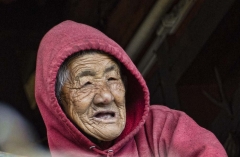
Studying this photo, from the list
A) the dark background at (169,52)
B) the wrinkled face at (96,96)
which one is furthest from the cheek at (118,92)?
the dark background at (169,52)

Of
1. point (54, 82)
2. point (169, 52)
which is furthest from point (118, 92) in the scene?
point (169, 52)

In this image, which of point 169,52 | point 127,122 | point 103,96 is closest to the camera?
point 103,96

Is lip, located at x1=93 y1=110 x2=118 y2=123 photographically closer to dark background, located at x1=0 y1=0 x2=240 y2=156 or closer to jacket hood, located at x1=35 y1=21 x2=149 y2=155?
jacket hood, located at x1=35 y1=21 x2=149 y2=155

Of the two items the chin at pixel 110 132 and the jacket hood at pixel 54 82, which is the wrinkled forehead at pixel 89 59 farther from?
the chin at pixel 110 132

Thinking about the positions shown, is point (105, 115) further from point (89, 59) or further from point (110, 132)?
point (89, 59)

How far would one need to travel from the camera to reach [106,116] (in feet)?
5.41

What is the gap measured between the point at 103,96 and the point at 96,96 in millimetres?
22

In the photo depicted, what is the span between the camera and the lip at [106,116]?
64.6 inches

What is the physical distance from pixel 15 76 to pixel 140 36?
0.53 metres

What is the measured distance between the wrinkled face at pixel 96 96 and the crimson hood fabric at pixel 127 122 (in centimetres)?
3

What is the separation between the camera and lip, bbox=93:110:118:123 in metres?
1.64

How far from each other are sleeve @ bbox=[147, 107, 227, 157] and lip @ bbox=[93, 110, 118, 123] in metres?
0.12

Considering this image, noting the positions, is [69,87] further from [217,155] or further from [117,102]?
[217,155]

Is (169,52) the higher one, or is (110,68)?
(110,68)
